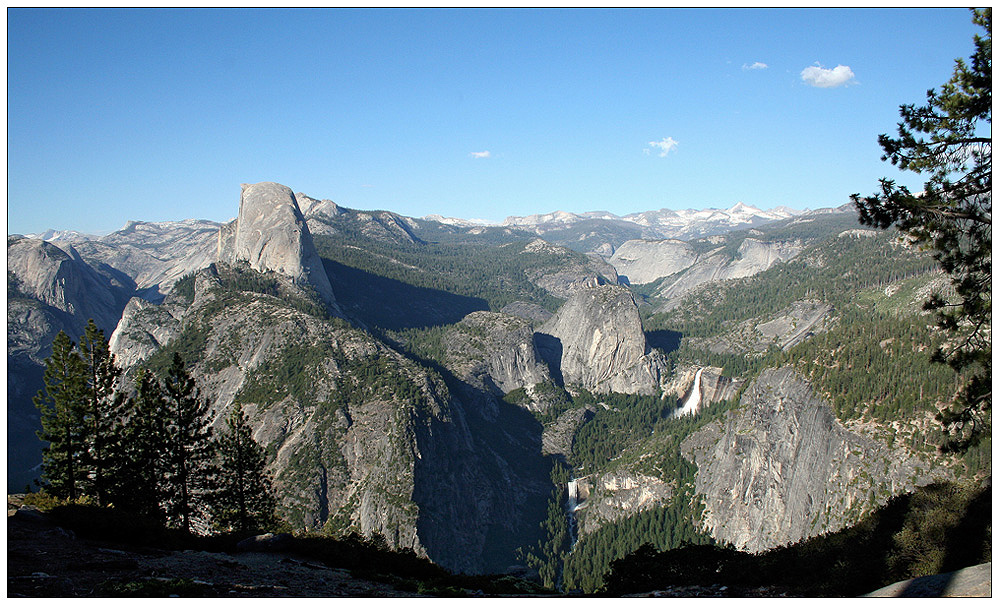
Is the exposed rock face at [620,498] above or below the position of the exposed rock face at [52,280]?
below

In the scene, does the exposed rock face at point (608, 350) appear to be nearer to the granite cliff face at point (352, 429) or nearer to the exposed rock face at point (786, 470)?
the granite cliff face at point (352, 429)

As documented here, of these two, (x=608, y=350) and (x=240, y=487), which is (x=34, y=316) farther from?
(x=240, y=487)

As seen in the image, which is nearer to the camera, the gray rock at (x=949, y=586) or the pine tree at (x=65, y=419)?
the gray rock at (x=949, y=586)

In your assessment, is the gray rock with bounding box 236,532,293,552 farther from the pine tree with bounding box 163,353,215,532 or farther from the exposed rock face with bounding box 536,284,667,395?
the exposed rock face with bounding box 536,284,667,395

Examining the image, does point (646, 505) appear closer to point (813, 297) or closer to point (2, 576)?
point (2, 576)

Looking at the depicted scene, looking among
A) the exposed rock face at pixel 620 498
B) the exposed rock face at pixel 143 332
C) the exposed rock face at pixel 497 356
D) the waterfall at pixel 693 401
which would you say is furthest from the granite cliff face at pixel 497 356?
the exposed rock face at pixel 143 332
